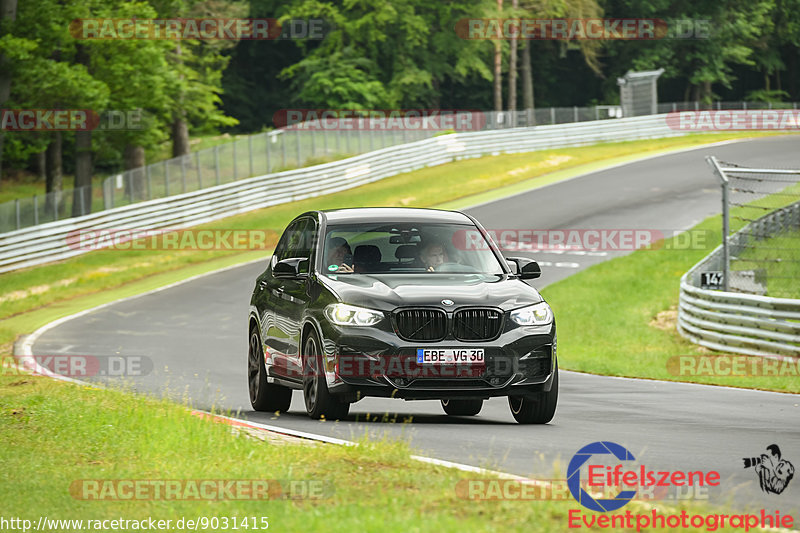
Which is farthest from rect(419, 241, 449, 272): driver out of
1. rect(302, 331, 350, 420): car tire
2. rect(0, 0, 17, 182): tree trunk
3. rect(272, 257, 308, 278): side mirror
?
rect(0, 0, 17, 182): tree trunk

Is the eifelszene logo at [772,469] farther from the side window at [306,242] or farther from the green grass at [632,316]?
the green grass at [632,316]

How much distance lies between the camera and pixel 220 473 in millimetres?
7520

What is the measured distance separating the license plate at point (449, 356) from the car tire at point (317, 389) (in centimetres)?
95

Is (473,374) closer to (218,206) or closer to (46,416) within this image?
(46,416)

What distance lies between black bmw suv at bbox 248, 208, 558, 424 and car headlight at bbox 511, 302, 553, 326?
1 cm

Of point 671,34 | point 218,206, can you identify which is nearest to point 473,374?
point 218,206

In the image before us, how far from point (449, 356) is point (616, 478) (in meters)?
2.77

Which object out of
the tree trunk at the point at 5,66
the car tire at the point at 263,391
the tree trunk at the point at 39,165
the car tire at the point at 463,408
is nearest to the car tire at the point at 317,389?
the car tire at the point at 263,391

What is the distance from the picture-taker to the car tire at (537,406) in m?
10.7

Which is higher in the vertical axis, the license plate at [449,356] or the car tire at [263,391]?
the license plate at [449,356]

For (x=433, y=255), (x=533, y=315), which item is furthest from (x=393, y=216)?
(x=533, y=315)

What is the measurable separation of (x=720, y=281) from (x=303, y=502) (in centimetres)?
1626

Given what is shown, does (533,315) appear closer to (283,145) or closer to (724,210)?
(724,210)

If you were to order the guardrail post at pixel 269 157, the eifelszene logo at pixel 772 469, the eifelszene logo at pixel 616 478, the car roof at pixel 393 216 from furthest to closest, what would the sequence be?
the guardrail post at pixel 269 157 → the car roof at pixel 393 216 → the eifelszene logo at pixel 772 469 → the eifelszene logo at pixel 616 478
